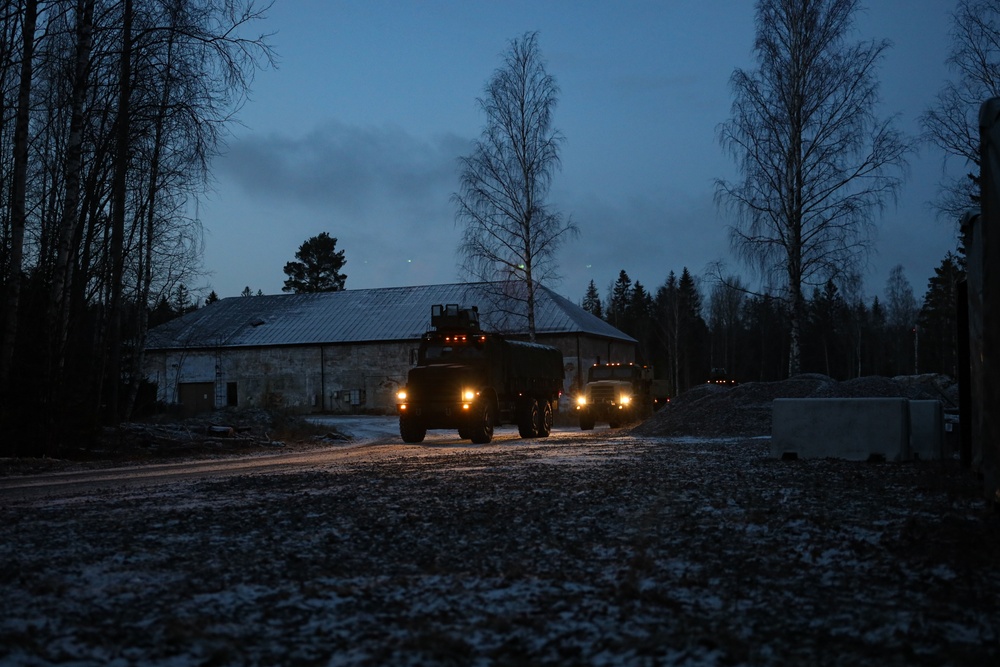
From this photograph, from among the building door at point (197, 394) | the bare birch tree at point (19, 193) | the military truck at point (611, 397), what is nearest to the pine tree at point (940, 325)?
the military truck at point (611, 397)

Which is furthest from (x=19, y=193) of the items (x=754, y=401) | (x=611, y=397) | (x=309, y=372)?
(x=309, y=372)

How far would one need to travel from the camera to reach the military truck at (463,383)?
24141mm

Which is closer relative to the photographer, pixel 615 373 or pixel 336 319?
pixel 615 373

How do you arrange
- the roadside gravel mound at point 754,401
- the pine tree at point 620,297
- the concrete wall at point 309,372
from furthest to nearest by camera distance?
the pine tree at point 620,297 → the concrete wall at point 309,372 → the roadside gravel mound at point 754,401

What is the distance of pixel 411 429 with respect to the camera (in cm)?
2497

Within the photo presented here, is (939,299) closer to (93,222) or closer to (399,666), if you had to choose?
(93,222)

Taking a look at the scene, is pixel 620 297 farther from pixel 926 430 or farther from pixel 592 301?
pixel 926 430

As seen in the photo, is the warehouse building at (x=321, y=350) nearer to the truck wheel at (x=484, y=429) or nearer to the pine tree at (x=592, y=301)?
the truck wheel at (x=484, y=429)

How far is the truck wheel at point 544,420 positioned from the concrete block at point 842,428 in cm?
1346

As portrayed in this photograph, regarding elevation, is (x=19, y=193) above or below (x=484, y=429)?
above

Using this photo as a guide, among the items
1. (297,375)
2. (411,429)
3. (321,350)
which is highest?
(321,350)

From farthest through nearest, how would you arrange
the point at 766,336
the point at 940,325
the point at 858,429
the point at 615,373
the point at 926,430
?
the point at 766,336
the point at 940,325
the point at 615,373
the point at 926,430
the point at 858,429

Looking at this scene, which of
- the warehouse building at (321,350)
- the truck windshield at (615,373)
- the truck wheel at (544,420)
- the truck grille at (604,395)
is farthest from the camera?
the warehouse building at (321,350)

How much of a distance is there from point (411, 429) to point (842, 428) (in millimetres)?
12982
